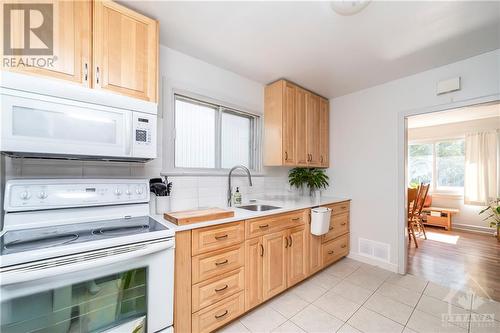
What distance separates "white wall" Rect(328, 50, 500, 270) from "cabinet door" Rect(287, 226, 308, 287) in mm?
1139

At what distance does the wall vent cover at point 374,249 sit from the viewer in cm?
267

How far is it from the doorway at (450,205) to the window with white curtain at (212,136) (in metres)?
1.91

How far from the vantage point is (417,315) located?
181 centimetres

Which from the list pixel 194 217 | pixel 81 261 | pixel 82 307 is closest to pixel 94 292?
pixel 82 307

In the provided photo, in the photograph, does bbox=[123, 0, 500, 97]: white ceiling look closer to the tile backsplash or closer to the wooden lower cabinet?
the tile backsplash

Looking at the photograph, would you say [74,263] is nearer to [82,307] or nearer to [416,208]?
[82,307]

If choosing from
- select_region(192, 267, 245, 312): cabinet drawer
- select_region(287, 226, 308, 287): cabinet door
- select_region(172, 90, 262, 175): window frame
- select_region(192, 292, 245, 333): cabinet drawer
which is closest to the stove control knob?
select_region(172, 90, 262, 175): window frame

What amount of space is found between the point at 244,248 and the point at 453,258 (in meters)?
3.27

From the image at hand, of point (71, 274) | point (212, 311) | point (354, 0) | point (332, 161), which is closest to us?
point (71, 274)

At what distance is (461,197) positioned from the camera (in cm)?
470

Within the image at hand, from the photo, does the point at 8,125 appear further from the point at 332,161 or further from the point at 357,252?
the point at 357,252

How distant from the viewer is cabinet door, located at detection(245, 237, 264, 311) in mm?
1748

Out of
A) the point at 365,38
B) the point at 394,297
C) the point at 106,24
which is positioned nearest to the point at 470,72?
the point at 365,38

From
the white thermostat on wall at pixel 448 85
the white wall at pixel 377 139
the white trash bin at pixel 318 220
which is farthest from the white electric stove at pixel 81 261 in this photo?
the white thermostat on wall at pixel 448 85
